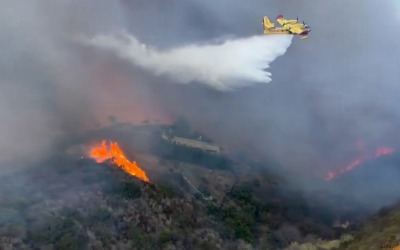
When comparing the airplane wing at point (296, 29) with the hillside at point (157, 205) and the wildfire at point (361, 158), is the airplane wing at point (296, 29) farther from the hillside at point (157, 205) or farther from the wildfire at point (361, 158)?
the wildfire at point (361, 158)

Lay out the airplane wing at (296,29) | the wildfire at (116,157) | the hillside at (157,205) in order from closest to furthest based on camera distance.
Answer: the hillside at (157,205), the wildfire at (116,157), the airplane wing at (296,29)

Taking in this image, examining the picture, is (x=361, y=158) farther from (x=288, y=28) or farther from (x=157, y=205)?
(x=157, y=205)

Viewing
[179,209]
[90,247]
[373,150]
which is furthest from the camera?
[373,150]

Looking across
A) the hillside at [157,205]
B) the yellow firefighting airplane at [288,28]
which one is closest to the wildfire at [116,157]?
the hillside at [157,205]

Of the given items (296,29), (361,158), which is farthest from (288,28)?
(361,158)

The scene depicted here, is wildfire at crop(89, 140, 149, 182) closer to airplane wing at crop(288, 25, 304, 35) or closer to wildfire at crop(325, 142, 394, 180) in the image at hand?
wildfire at crop(325, 142, 394, 180)

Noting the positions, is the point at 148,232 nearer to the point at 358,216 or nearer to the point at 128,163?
the point at 128,163

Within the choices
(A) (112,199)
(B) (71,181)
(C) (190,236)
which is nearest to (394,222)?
(C) (190,236)

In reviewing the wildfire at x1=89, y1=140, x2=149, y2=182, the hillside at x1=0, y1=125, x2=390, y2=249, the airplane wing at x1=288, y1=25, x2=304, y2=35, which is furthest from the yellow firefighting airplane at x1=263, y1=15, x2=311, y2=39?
the wildfire at x1=89, y1=140, x2=149, y2=182

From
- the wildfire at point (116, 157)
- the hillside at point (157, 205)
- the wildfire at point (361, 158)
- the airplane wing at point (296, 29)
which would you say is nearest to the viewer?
the hillside at point (157, 205)
